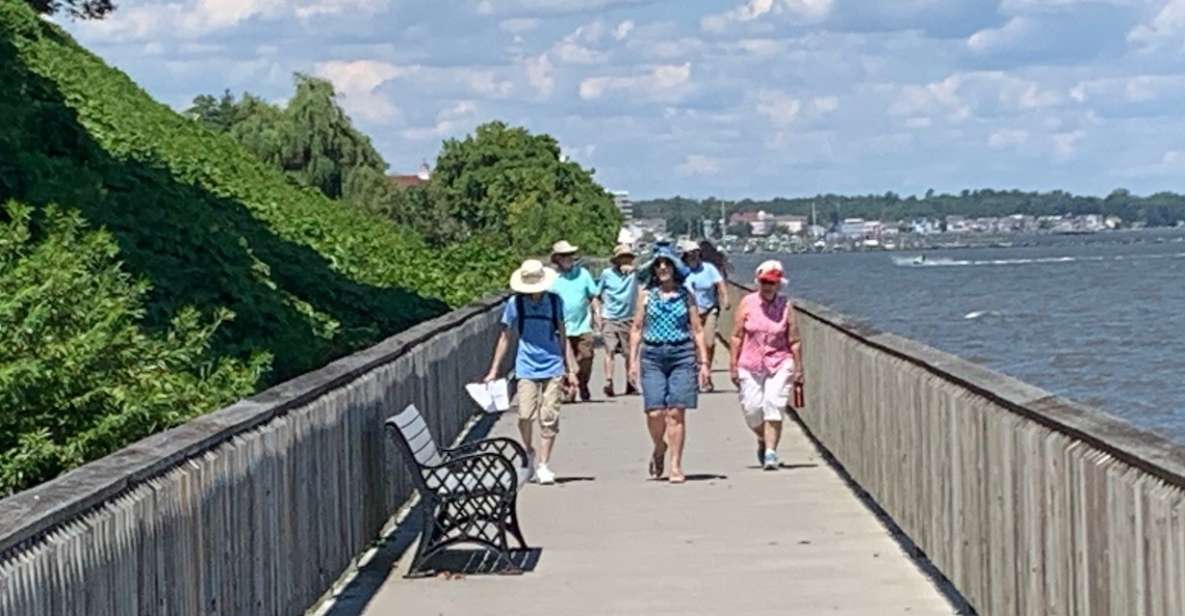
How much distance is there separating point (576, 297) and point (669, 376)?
6.46m

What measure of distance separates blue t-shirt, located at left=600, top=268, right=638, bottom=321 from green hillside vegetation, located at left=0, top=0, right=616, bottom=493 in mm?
3043

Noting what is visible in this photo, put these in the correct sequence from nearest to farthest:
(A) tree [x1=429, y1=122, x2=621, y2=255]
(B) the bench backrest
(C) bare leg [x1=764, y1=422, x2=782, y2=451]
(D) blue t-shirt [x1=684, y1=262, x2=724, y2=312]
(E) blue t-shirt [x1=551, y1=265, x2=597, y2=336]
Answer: (B) the bench backrest, (C) bare leg [x1=764, y1=422, x2=782, y2=451], (E) blue t-shirt [x1=551, y1=265, x2=597, y2=336], (D) blue t-shirt [x1=684, y1=262, x2=724, y2=312], (A) tree [x1=429, y1=122, x2=621, y2=255]

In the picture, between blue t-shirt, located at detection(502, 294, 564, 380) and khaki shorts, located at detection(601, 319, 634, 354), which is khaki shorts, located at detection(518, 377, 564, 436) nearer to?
blue t-shirt, located at detection(502, 294, 564, 380)

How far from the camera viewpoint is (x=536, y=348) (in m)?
17.5

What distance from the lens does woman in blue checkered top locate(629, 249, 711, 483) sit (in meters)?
17.3

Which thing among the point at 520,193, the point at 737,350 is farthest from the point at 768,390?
the point at 520,193

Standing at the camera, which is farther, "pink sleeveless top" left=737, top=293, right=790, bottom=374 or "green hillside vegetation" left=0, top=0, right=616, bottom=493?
"pink sleeveless top" left=737, top=293, right=790, bottom=374

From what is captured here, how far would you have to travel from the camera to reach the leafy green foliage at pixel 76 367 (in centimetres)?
1362

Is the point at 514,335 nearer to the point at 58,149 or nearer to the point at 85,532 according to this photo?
the point at 58,149

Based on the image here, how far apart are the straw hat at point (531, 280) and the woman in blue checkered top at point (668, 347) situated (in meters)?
0.76

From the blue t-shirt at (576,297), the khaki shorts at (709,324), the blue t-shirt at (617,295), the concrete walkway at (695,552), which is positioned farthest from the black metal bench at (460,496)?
the blue t-shirt at (617,295)

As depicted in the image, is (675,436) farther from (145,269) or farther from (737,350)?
(145,269)

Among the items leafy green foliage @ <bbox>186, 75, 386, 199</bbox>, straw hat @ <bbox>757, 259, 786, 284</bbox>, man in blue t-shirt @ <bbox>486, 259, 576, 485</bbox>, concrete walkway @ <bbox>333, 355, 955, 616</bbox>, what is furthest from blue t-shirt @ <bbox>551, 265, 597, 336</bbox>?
leafy green foliage @ <bbox>186, 75, 386, 199</bbox>

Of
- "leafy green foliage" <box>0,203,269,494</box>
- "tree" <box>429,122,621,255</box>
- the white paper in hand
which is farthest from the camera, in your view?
"tree" <box>429,122,621,255</box>
